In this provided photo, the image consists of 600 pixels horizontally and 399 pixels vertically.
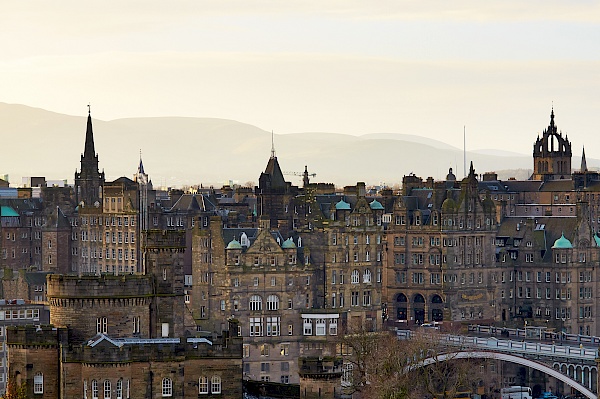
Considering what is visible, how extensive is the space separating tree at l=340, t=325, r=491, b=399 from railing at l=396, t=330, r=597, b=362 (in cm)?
182

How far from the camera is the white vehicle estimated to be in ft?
597

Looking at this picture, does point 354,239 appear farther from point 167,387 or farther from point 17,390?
point 17,390

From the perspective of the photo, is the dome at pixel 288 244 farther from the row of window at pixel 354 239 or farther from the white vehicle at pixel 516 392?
the white vehicle at pixel 516 392

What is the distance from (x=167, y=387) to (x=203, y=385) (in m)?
2.56

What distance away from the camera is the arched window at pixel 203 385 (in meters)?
121

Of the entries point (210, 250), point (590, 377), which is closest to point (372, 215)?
point (210, 250)

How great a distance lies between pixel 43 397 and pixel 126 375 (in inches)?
231

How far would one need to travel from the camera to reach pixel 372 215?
198 m

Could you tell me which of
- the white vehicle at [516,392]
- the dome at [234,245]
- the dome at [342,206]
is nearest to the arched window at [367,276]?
the dome at [342,206]

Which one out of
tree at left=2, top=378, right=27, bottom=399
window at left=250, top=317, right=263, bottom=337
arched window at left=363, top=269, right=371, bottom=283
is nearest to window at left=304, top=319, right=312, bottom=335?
window at left=250, top=317, right=263, bottom=337

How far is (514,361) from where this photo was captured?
586 feet

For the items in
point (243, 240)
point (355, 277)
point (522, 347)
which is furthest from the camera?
point (355, 277)

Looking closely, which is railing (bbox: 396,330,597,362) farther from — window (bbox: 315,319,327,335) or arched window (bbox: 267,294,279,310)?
arched window (bbox: 267,294,279,310)

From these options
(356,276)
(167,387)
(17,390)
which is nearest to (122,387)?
(167,387)
